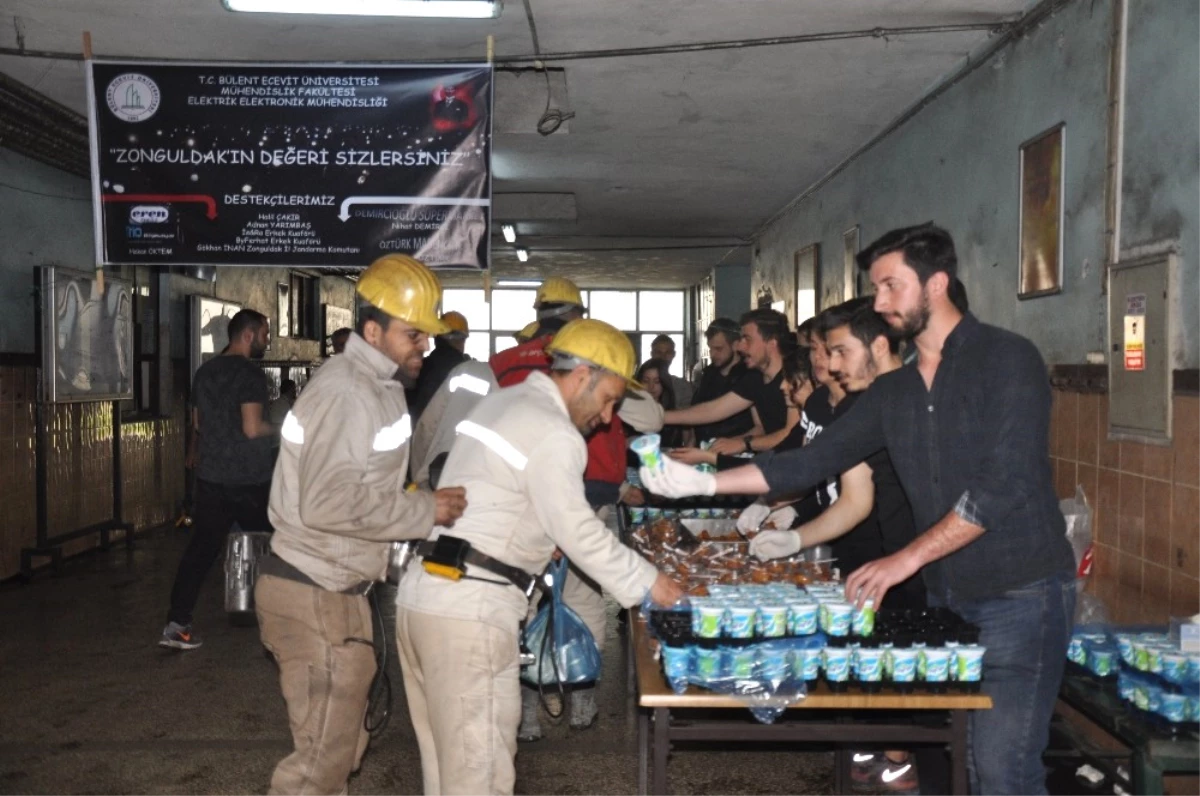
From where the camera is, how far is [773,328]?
297 inches

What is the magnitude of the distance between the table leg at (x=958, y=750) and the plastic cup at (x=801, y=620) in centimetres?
47

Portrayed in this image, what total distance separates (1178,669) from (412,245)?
420cm

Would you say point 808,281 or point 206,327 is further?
point 206,327

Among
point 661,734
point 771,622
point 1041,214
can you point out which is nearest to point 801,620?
point 771,622

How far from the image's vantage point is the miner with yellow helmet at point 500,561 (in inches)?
130

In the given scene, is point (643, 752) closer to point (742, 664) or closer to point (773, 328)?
point (742, 664)

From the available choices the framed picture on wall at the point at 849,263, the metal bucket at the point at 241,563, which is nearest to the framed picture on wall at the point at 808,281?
the framed picture on wall at the point at 849,263

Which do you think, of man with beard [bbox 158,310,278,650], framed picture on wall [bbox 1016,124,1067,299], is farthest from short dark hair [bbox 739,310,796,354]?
man with beard [bbox 158,310,278,650]

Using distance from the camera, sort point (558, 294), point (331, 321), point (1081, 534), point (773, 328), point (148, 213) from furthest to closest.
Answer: point (331, 321)
point (773, 328)
point (148, 213)
point (558, 294)
point (1081, 534)

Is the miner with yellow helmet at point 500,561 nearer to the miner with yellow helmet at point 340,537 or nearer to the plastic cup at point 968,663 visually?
the miner with yellow helmet at point 340,537

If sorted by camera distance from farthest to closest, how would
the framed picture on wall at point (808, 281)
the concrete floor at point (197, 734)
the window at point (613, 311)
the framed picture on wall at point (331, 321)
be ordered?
the window at point (613, 311) < the framed picture on wall at point (331, 321) < the framed picture on wall at point (808, 281) < the concrete floor at point (197, 734)

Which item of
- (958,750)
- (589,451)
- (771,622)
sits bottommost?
(958,750)

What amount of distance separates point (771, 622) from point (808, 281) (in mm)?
9135

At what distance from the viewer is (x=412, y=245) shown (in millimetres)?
6289
